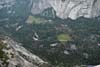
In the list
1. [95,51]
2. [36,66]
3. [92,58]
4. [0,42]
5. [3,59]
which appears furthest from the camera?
[95,51]

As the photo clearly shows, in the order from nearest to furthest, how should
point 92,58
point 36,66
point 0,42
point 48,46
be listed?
point 0,42 → point 36,66 → point 92,58 → point 48,46

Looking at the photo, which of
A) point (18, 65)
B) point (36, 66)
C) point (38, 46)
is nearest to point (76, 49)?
point (38, 46)

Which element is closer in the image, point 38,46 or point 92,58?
point 92,58

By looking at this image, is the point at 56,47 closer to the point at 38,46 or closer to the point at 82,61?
the point at 38,46

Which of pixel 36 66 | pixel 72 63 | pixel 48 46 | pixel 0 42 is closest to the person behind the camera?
pixel 0 42

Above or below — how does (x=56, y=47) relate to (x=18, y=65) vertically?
below

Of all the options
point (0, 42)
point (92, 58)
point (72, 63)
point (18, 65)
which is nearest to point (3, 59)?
point (18, 65)

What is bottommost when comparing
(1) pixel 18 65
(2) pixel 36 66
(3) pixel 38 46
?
(3) pixel 38 46

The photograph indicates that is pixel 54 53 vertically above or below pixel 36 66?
below

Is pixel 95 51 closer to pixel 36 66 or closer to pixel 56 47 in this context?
pixel 56 47
